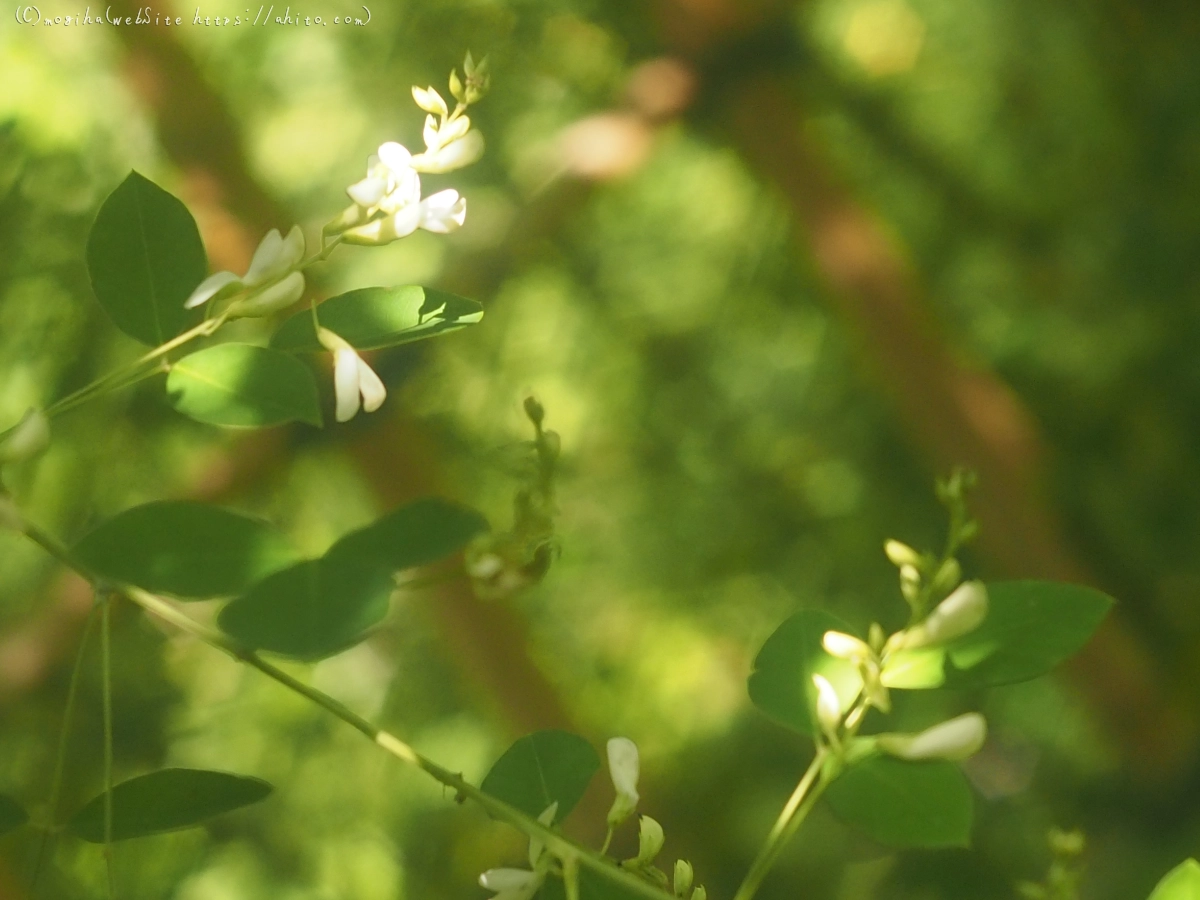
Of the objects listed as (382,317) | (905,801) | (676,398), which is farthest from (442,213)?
(676,398)

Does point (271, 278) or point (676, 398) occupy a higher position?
point (271, 278)

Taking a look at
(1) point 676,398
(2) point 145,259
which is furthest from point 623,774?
(1) point 676,398

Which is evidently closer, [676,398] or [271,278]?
[271,278]

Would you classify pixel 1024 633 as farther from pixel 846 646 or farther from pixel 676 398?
pixel 676 398

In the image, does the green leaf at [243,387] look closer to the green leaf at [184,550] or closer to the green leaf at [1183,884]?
the green leaf at [184,550]

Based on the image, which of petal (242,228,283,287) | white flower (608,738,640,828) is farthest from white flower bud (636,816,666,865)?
petal (242,228,283,287)

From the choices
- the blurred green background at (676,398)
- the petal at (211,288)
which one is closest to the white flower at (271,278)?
the petal at (211,288)

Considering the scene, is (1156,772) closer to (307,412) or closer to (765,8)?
(765,8)
